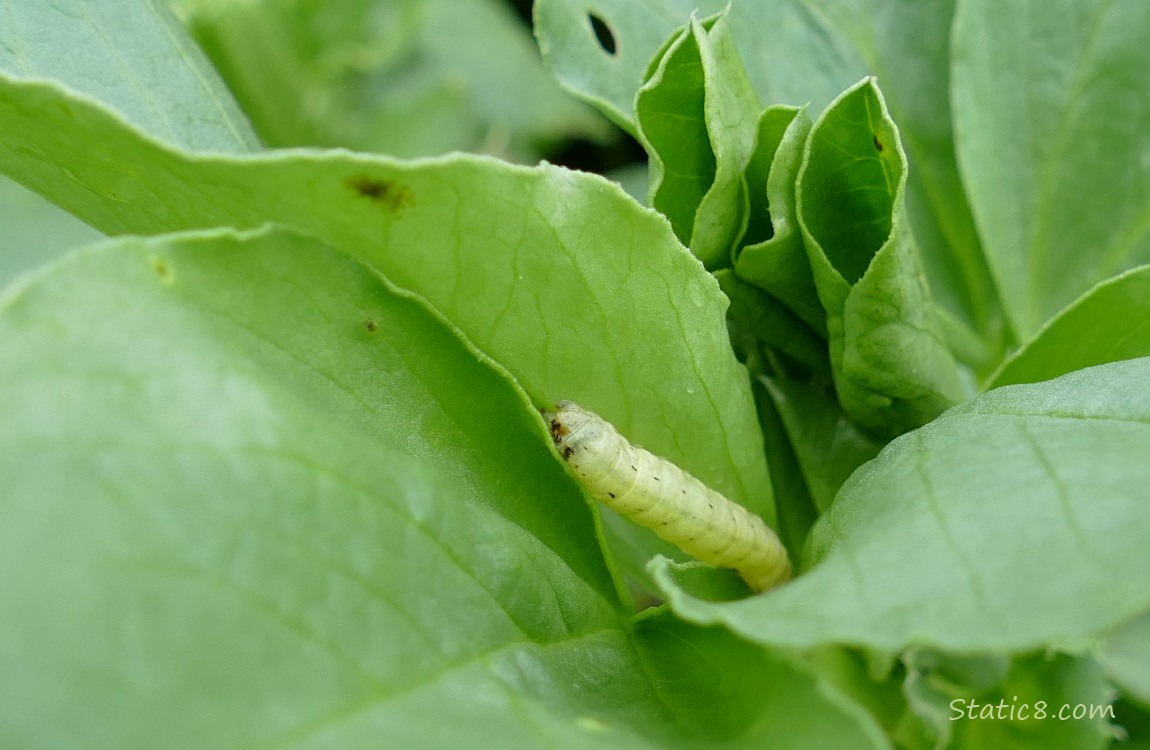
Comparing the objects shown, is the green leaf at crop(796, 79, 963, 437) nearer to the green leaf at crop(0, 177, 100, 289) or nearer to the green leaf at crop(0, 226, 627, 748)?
the green leaf at crop(0, 226, 627, 748)

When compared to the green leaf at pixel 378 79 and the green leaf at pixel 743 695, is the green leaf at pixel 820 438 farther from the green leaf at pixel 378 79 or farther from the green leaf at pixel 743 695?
the green leaf at pixel 378 79

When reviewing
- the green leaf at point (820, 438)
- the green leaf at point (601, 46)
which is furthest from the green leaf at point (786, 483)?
the green leaf at point (601, 46)

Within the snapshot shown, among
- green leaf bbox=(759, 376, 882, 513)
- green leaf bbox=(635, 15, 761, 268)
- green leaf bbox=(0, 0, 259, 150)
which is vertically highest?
green leaf bbox=(0, 0, 259, 150)

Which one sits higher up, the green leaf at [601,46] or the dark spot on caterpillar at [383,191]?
the dark spot on caterpillar at [383,191]

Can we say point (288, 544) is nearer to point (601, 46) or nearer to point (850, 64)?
point (601, 46)

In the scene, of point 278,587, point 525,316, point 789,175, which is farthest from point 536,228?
point 278,587

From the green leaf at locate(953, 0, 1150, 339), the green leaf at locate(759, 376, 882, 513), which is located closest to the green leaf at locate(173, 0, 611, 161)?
the green leaf at locate(953, 0, 1150, 339)
